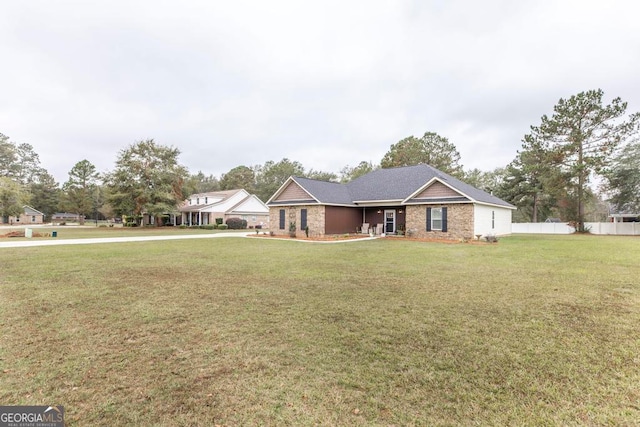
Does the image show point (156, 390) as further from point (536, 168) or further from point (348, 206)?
point (536, 168)

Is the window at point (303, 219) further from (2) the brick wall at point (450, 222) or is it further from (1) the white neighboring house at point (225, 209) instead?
(1) the white neighboring house at point (225, 209)

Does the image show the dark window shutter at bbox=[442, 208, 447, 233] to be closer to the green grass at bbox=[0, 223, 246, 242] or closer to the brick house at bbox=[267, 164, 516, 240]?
the brick house at bbox=[267, 164, 516, 240]

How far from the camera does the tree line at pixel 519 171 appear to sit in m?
26.4

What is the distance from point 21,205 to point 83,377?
137 feet

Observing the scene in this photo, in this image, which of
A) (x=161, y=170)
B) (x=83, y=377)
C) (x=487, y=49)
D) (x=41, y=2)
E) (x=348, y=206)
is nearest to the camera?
(x=83, y=377)

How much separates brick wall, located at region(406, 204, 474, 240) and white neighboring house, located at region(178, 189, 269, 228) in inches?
941

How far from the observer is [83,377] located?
2893mm

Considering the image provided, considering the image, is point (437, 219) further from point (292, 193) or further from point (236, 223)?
point (236, 223)

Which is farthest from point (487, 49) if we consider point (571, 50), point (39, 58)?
point (39, 58)

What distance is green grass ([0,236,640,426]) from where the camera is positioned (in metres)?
2.45

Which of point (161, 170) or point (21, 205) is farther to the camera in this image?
point (161, 170)

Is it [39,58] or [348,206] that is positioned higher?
[39,58]

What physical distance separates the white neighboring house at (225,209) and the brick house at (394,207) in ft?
56.4

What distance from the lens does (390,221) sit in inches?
901
